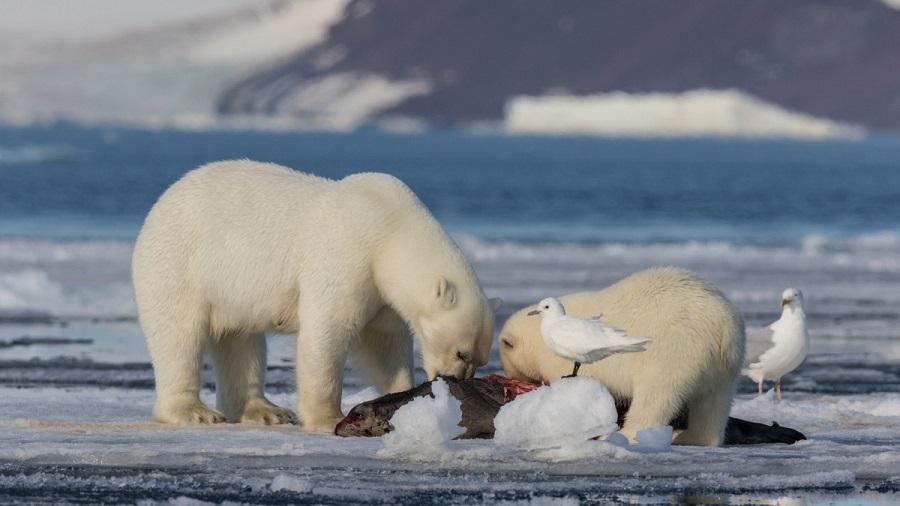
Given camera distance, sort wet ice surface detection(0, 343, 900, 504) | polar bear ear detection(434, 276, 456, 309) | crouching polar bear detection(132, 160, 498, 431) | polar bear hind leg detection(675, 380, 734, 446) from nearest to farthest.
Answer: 1. wet ice surface detection(0, 343, 900, 504)
2. polar bear hind leg detection(675, 380, 734, 446)
3. polar bear ear detection(434, 276, 456, 309)
4. crouching polar bear detection(132, 160, 498, 431)

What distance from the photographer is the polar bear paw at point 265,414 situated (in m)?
8.45

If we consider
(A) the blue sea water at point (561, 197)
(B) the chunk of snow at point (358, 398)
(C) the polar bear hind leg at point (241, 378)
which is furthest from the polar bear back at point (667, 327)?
(A) the blue sea water at point (561, 197)

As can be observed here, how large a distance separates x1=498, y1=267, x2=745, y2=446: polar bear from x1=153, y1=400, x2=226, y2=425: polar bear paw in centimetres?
180

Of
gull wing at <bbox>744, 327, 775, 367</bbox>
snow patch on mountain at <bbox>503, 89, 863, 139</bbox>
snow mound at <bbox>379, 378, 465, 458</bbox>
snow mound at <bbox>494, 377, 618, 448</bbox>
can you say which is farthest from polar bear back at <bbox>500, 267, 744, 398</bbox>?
snow patch on mountain at <bbox>503, 89, 863, 139</bbox>

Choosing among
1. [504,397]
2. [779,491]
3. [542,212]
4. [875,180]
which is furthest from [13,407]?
[875,180]

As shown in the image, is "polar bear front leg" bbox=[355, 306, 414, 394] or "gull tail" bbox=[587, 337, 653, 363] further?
"polar bear front leg" bbox=[355, 306, 414, 394]

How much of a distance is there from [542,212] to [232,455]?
33.2 meters

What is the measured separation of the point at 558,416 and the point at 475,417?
764mm

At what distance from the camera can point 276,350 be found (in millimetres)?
12297

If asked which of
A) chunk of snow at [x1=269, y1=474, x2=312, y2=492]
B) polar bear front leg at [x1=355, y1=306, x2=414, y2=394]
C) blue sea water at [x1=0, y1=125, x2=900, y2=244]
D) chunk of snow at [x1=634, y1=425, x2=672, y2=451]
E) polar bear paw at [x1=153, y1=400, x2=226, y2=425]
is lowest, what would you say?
chunk of snow at [x1=269, y1=474, x2=312, y2=492]

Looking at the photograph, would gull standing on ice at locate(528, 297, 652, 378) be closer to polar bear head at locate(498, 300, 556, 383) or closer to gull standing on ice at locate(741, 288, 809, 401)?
polar bear head at locate(498, 300, 556, 383)

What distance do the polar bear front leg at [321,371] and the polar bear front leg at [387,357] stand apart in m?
0.32

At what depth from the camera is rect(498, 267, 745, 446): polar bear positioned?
721 centimetres

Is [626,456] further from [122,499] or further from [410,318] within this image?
[122,499]
